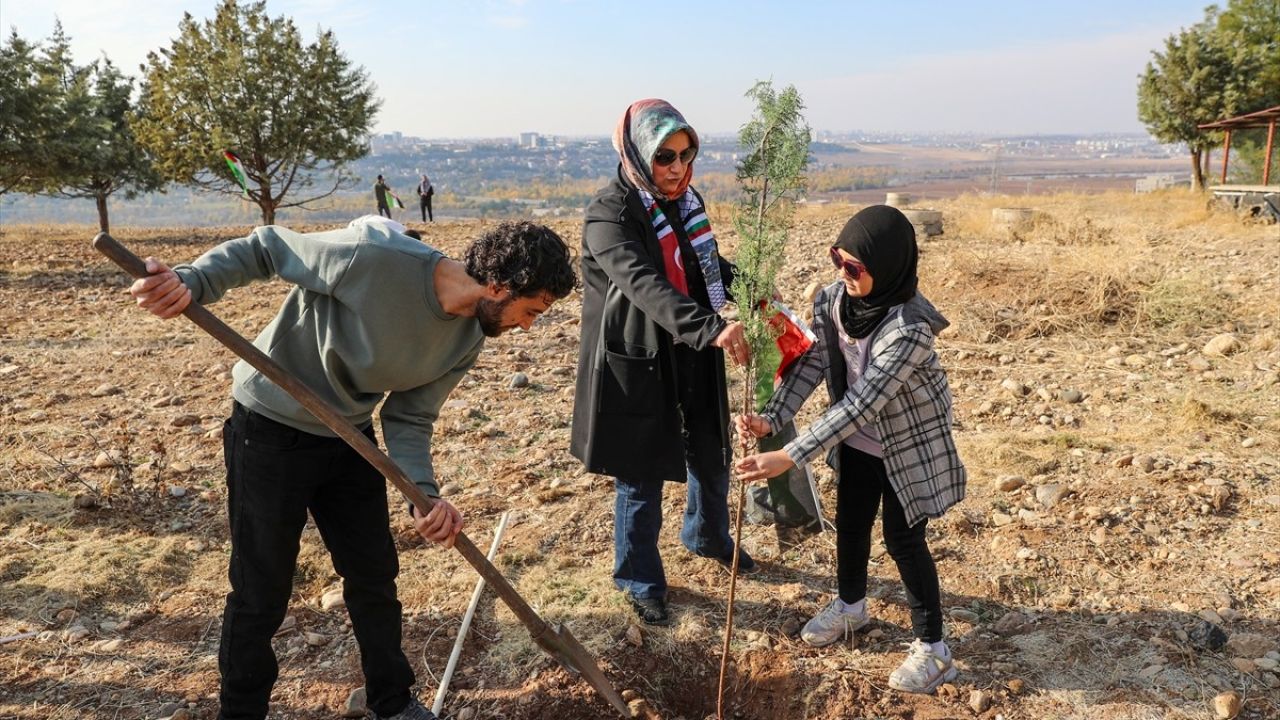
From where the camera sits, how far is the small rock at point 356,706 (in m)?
2.77

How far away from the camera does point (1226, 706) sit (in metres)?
2.51

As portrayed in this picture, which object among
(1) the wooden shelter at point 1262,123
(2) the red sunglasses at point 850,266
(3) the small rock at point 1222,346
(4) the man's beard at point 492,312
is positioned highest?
(1) the wooden shelter at point 1262,123

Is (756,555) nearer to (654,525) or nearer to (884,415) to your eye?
(654,525)

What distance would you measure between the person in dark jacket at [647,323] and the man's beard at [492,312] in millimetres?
537

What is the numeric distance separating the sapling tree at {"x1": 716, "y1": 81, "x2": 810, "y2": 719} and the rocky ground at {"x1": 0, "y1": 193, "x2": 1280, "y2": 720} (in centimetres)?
91

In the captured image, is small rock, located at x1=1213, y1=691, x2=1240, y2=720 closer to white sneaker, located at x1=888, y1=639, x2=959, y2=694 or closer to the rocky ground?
the rocky ground

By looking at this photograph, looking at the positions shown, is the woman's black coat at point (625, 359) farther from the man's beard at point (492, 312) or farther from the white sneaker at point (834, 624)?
the white sneaker at point (834, 624)

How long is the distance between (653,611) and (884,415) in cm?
121

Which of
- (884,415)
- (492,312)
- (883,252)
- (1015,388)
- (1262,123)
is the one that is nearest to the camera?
(492,312)

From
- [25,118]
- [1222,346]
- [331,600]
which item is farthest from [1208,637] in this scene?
[25,118]

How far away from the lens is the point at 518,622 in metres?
3.20

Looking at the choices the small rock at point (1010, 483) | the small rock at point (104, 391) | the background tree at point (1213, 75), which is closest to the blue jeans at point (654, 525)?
the small rock at point (1010, 483)

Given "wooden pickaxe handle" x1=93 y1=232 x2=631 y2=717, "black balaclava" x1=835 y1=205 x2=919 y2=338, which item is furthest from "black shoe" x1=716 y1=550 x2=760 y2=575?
"black balaclava" x1=835 y1=205 x2=919 y2=338

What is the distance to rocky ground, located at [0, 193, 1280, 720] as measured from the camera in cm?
280
